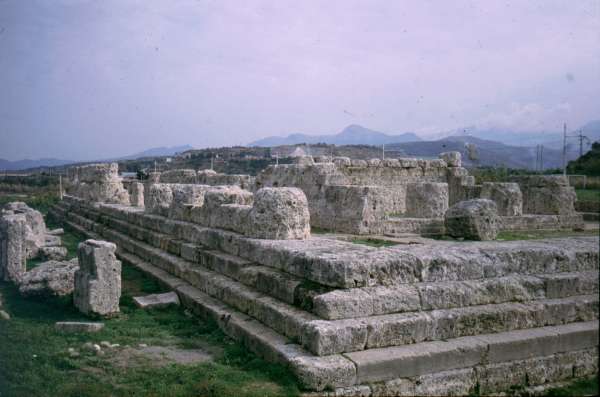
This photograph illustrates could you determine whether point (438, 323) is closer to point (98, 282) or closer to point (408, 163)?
point (98, 282)

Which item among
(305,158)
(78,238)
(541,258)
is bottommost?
(78,238)

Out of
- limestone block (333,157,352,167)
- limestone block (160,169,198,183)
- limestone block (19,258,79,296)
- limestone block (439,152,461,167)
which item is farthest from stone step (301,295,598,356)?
limestone block (160,169,198,183)

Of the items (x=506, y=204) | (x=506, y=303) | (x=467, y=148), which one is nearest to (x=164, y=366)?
(x=506, y=303)

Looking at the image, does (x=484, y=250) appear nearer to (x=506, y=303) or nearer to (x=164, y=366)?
(x=506, y=303)

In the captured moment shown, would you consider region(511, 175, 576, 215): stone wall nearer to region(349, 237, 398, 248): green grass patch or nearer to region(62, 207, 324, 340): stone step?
region(349, 237, 398, 248): green grass patch

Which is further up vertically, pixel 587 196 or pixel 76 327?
pixel 587 196

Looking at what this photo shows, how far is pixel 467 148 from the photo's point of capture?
2669cm

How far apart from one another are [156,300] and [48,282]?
1.78 meters

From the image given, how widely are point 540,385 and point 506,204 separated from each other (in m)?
10.7

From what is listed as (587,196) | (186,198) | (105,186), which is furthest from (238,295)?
(587,196)

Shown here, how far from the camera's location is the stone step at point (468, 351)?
15.9 ft

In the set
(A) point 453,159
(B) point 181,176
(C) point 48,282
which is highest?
(A) point 453,159

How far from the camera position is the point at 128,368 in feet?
17.9

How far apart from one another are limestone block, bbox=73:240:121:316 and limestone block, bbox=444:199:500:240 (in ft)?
21.7
